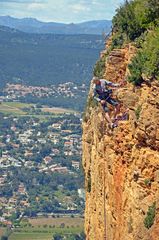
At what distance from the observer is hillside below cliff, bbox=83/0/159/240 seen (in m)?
12.0

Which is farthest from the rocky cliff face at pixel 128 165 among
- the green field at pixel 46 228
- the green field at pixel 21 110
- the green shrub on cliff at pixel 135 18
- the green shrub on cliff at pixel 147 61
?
the green field at pixel 21 110

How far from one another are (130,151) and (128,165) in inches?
11.6

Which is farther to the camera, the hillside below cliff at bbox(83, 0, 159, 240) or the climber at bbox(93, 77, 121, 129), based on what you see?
the climber at bbox(93, 77, 121, 129)

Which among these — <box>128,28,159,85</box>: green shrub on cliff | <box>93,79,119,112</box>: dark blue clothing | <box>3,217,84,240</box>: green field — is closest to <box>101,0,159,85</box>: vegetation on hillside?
<box>128,28,159,85</box>: green shrub on cliff

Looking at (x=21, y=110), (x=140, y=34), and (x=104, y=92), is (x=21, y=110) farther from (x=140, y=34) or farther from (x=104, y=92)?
(x=104, y=92)

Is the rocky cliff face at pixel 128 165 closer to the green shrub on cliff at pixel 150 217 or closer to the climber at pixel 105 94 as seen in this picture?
the green shrub on cliff at pixel 150 217

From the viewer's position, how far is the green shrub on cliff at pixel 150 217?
1174cm

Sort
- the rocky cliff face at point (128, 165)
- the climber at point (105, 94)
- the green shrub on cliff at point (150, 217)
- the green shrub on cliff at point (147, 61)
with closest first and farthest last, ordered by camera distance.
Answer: the green shrub on cliff at point (150, 217), the rocky cliff face at point (128, 165), the green shrub on cliff at point (147, 61), the climber at point (105, 94)

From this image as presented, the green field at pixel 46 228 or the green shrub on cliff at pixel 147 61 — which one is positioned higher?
the green shrub on cliff at pixel 147 61

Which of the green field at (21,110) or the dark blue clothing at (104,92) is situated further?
the green field at (21,110)

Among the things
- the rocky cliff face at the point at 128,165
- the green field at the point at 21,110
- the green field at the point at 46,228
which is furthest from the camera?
the green field at the point at 21,110

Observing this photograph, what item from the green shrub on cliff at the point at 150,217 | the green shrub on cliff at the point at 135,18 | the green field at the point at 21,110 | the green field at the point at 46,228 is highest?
the green shrub on cliff at the point at 135,18

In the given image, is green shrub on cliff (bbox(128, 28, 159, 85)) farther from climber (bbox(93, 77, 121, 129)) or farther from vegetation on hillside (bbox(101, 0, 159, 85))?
climber (bbox(93, 77, 121, 129))

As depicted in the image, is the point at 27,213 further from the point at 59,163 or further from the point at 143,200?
the point at 143,200
